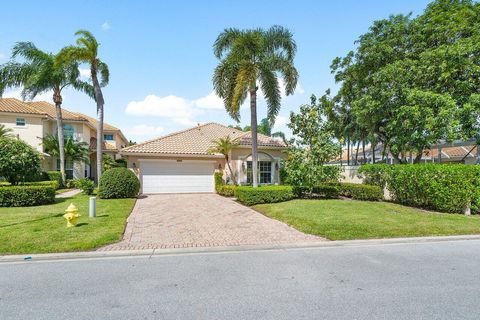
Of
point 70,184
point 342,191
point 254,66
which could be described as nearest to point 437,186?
point 342,191

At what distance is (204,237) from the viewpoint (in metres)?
7.77

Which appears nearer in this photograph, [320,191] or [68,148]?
[320,191]

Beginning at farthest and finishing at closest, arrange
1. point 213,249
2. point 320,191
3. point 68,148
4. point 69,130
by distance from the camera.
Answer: point 69,130, point 68,148, point 320,191, point 213,249

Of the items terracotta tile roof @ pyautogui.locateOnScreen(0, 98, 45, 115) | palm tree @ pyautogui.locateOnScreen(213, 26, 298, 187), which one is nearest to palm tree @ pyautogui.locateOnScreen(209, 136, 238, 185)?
palm tree @ pyautogui.locateOnScreen(213, 26, 298, 187)

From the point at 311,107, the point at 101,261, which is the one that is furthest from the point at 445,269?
the point at 311,107

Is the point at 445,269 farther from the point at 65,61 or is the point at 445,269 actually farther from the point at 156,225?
the point at 65,61

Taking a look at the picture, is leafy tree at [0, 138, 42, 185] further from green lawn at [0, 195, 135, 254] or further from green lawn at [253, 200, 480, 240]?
green lawn at [253, 200, 480, 240]

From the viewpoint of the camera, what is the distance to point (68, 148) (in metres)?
23.7

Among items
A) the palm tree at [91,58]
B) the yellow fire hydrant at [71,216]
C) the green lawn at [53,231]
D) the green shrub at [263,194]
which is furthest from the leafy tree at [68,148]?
the yellow fire hydrant at [71,216]

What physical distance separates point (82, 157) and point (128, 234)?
65.1 ft

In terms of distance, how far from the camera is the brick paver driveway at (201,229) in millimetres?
7283

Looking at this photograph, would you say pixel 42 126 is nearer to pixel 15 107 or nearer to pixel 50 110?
pixel 15 107

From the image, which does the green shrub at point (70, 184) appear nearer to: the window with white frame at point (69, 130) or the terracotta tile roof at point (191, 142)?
the window with white frame at point (69, 130)

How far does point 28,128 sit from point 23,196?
47.5ft
